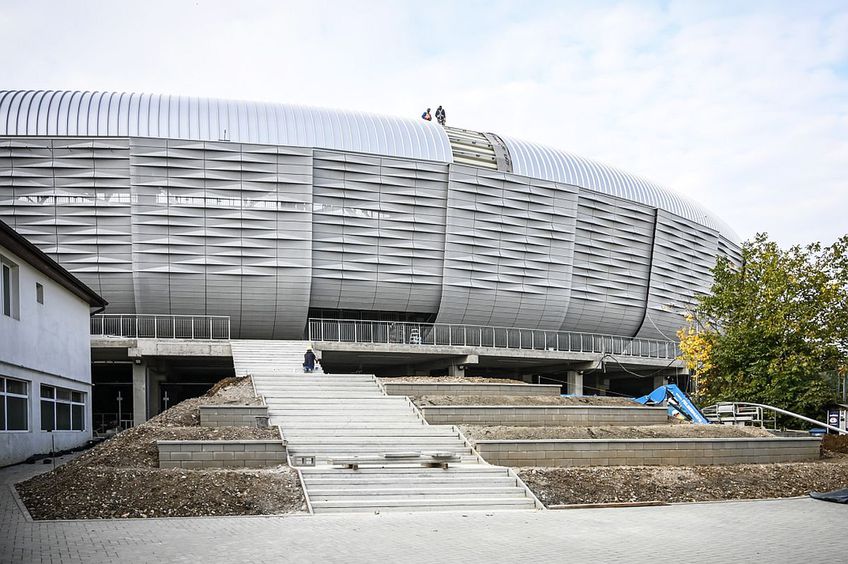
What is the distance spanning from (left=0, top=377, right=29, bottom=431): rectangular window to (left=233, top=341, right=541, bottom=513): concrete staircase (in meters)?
6.10

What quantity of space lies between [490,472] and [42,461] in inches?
491

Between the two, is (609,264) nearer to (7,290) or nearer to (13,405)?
(7,290)

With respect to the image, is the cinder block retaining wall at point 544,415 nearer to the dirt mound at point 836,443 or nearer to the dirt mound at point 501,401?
the dirt mound at point 501,401

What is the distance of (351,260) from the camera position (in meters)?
42.8

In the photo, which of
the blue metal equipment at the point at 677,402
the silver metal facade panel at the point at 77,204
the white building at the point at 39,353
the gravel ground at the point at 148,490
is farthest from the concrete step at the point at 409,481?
the silver metal facade panel at the point at 77,204

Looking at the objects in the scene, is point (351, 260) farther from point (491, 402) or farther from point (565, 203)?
point (491, 402)

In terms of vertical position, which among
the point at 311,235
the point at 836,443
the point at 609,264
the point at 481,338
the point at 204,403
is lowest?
the point at 836,443

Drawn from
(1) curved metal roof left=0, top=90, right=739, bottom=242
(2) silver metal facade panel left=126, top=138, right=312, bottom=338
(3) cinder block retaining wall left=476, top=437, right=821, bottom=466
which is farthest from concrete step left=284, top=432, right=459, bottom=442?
(1) curved metal roof left=0, top=90, right=739, bottom=242

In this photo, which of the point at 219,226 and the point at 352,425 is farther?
the point at 219,226

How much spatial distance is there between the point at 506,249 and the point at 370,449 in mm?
28612

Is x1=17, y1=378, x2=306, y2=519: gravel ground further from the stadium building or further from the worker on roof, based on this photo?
the worker on roof

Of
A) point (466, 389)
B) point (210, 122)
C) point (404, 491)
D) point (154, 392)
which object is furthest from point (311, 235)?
point (404, 491)

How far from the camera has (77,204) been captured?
130 feet

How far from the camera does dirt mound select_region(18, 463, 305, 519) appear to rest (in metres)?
13.3
